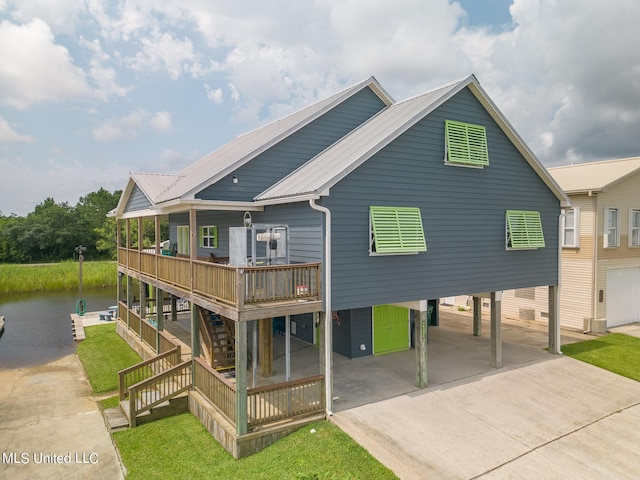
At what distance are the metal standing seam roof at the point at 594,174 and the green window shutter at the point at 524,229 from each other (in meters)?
5.89

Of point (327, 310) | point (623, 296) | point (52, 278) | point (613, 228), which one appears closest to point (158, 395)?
point (327, 310)

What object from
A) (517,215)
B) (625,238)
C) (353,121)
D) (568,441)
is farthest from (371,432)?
(625,238)

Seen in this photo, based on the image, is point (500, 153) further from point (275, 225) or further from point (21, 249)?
point (21, 249)

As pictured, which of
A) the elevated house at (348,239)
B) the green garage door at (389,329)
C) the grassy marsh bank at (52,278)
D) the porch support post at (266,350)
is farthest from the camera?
the grassy marsh bank at (52,278)

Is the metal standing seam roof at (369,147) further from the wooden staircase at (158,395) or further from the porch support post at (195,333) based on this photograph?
the wooden staircase at (158,395)

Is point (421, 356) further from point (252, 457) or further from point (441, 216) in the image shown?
point (252, 457)

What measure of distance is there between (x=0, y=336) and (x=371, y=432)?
2408 cm

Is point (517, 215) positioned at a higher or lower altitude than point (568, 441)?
higher

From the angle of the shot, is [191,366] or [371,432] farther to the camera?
[191,366]

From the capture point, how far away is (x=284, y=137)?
1405 centimetres

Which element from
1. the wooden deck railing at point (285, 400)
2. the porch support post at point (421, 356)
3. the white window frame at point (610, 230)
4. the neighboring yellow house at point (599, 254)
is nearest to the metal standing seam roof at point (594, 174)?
the neighboring yellow house at point (599, 254)

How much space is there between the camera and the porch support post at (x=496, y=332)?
44.7 feet

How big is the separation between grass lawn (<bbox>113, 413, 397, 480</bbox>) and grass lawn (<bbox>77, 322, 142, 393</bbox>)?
487cm

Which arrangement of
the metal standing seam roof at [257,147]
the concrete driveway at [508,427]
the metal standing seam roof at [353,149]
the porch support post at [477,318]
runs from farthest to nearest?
the porch support post at [477,318]
the metal standing seam roof at [257,147]
the metal standing seam roof at [353,149]
the concrete driveway at [508,427]
